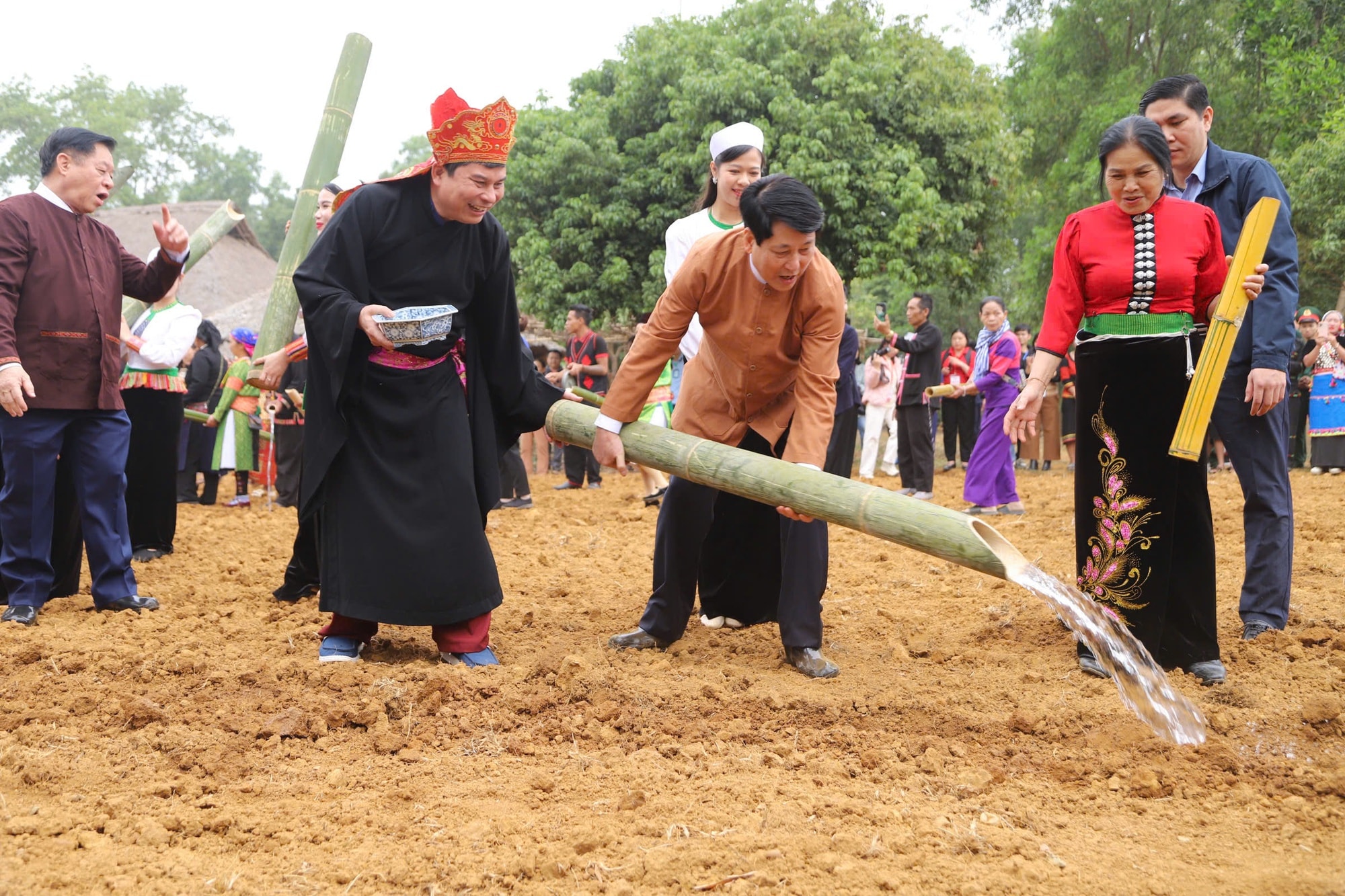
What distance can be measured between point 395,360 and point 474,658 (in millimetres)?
1088

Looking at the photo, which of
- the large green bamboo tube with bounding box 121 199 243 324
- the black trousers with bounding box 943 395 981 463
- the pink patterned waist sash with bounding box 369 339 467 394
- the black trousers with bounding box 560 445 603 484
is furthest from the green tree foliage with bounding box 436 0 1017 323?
the pink patterned waist sash with bounding box 369 339 467 394

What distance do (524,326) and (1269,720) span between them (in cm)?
1226

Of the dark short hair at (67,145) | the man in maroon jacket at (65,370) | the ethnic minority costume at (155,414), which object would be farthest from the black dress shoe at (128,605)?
the dark short hair at (67,145)

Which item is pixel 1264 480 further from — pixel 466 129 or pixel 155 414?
pixel 155 414

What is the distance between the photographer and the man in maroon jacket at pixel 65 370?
190 inches

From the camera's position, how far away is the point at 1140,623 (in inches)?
155

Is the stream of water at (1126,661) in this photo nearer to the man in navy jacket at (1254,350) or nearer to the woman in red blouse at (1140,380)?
the woman in red blouse at (1140,380)

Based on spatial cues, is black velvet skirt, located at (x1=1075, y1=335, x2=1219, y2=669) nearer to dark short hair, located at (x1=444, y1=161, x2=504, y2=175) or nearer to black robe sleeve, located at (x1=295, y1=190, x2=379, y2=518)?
dark short hair, located at (x1=444, y1=161, x2=504, y2=175)

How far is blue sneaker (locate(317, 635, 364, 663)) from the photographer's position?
13.1ft

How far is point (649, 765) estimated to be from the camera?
3.04 meters

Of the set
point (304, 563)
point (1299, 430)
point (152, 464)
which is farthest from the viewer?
point (1299, 430)

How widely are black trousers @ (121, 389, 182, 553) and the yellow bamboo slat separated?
18.4 feet

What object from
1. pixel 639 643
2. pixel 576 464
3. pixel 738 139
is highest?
pixel 738 139

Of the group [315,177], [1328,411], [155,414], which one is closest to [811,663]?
[315,177]
